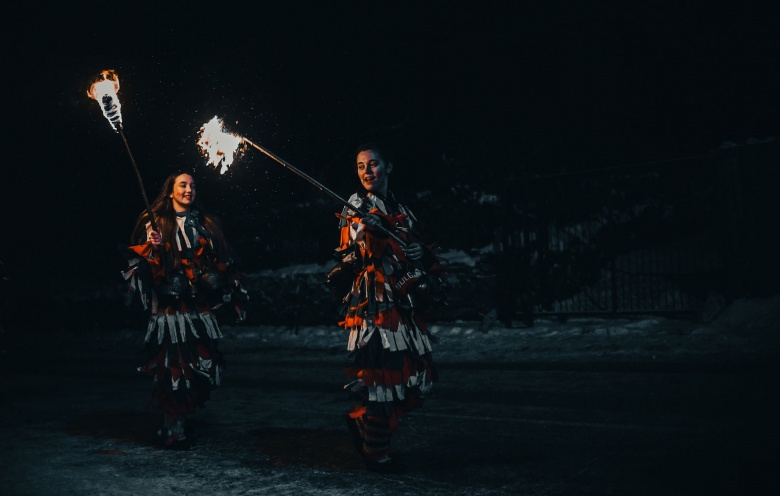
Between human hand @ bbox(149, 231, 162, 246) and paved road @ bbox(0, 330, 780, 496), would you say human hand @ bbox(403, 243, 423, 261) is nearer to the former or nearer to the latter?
paved road @ bbox(0, 330, 780, 496)

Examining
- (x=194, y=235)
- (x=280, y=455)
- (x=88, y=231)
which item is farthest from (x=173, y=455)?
(x=88, y=231)

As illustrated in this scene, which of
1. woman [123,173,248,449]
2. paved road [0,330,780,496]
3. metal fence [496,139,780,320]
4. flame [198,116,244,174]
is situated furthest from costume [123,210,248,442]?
metal fence [496,139,780,320]

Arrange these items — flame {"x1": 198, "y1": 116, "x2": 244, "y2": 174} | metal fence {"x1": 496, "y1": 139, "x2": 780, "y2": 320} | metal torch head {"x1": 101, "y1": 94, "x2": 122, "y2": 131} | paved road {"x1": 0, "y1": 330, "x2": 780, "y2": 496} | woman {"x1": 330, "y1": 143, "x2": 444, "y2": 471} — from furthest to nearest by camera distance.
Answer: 1. metal fence {"x1": 496, "y1": 139, "x2": 780, "y2": 320}
2. metal torch head {"x1": 101, "y1": 94, "x2": 122, "y2": 131}
3. flame {"x1": 198, "y1": 116, "x2": 244, "y2": 174}
4. woman {"x1": 330, "y1": 143, "x2": 444, "y2": 471}
5. paved road {"x1": 0, "y1": 330, "x2": 780, "y2": 496}

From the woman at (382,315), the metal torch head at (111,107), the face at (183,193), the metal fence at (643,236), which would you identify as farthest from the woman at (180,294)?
the metal fence at (643,236)

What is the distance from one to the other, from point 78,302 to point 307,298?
6516 millimetres

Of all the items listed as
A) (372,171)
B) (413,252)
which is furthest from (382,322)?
(372,171)

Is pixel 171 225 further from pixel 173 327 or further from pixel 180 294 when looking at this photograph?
pixel 173 327

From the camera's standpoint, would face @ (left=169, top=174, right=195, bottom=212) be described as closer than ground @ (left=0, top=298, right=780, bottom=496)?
No

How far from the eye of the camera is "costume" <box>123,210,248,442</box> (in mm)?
5617

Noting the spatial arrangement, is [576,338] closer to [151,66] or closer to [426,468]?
[426,468]

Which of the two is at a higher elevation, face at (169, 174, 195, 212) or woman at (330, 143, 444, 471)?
face at (169, 174, 195, 212)

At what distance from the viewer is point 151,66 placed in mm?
17391

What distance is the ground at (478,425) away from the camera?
441 cm

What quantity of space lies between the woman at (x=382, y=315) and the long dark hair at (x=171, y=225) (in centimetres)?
151
